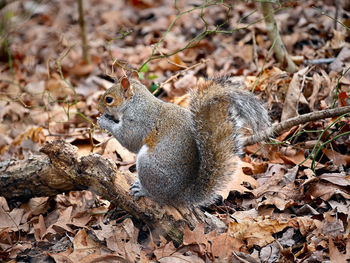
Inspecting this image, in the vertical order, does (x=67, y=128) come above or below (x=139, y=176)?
below

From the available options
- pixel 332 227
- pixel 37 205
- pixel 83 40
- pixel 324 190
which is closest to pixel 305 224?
pixel 332 227

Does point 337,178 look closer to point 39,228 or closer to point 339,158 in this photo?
point 339,158

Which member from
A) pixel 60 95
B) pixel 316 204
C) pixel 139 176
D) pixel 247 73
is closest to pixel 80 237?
pixel 139 176

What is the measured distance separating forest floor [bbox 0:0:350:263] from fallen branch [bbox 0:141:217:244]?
0.41 ft

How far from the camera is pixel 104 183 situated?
310 cm

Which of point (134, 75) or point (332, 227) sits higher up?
point (134, 75)

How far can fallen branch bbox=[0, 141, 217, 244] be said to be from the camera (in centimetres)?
307

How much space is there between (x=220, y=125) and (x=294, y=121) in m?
0.93

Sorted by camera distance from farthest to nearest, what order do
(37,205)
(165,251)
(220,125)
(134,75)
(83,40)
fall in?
1. (83,40)
2. (37,205)
3. (134,75)
4. (220,125)
5. (165,251)

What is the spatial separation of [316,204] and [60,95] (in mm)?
4077

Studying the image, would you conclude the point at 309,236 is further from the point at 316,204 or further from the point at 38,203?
the point at 38,203

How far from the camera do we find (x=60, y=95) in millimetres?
6164

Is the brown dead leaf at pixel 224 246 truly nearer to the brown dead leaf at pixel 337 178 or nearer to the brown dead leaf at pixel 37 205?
the brown dead leaf at pixel 337 178

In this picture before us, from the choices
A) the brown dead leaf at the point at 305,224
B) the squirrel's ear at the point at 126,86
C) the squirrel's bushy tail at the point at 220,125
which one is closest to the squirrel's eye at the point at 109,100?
the squirrel's ear at the point at 126,86
